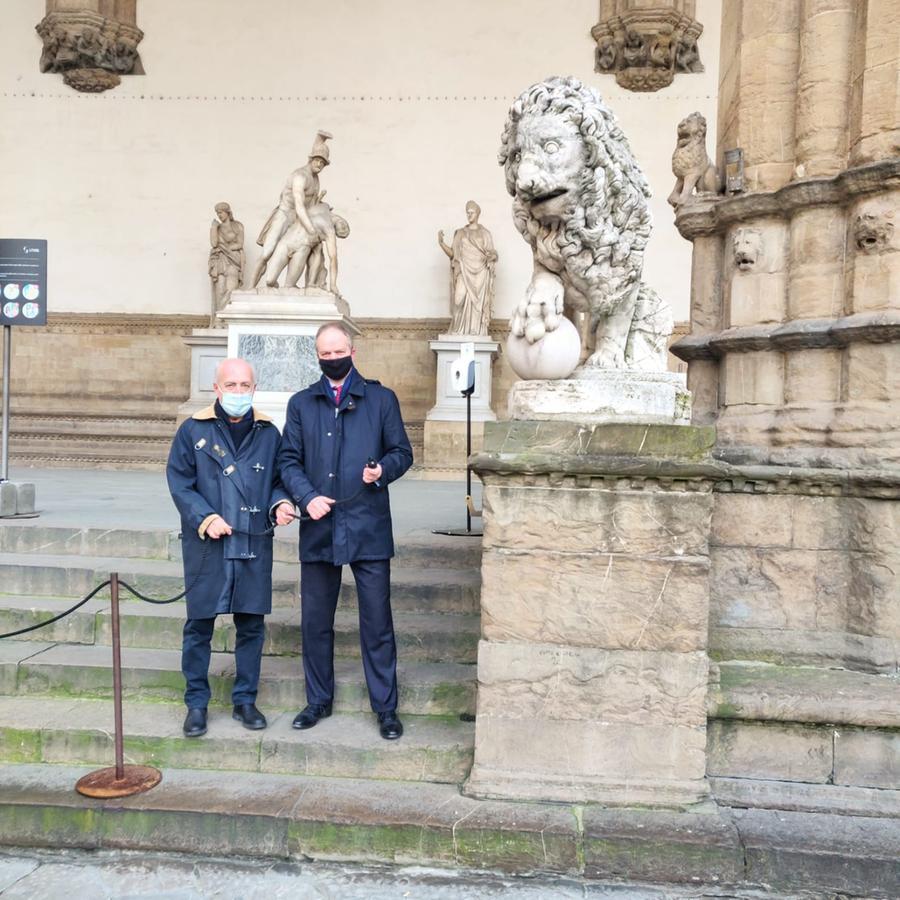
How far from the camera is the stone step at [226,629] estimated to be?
418 cm

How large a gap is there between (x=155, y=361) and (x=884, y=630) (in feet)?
42.2

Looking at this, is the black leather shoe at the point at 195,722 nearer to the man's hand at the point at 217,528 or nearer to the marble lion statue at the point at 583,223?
the man's hand at the point at 217,528

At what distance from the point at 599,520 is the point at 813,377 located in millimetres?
1658

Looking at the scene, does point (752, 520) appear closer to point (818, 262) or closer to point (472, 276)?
point (818, 262)

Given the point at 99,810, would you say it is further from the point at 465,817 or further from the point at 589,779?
the point at 589,779

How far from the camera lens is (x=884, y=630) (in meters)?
3.67

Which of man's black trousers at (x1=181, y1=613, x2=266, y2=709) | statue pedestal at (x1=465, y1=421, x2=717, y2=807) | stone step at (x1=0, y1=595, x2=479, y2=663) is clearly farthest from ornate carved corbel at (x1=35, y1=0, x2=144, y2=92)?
statue pedestal at (x1=465, y1=421, x2=717, y2=807)

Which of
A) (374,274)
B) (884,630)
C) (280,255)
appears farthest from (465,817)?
(374,274)

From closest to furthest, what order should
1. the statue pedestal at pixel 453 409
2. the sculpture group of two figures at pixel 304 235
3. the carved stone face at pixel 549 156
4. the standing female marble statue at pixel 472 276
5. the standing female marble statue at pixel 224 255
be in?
the carved stone face at pixel 549 156, the sculpture group of two figures at pixel 304 235, the statue pedestal at pixel 453 409, the standing female marble statue at pixel 472 276, the standing female marble statue at pixel 224 255

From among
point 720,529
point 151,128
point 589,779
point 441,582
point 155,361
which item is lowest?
point 589,779

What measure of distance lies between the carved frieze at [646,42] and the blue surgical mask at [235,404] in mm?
11962

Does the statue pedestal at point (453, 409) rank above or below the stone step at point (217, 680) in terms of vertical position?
above

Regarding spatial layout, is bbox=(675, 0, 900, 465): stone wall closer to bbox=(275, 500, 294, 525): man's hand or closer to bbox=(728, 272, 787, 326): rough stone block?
bbox=(728, 272, 787, 326): rough stone block

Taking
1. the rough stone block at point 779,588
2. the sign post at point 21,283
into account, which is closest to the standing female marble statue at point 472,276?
the sign post at point 21,283
